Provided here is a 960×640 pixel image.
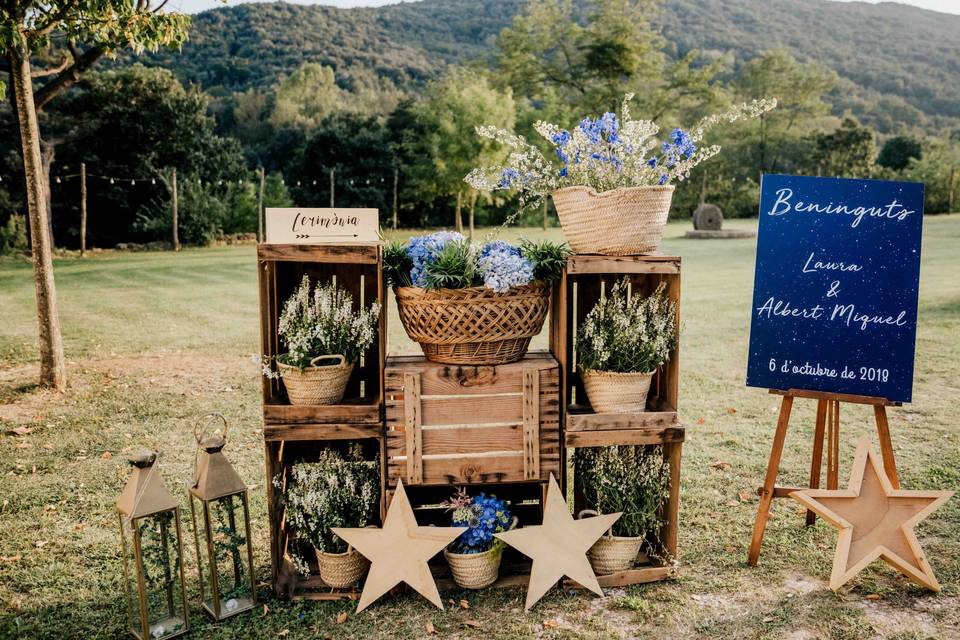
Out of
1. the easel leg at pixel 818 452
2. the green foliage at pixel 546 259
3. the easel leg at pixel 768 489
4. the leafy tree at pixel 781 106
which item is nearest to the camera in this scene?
the green foliage at pixel 546 259

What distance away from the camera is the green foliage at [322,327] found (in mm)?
2959

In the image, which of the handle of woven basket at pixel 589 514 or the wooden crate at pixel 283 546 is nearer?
the wooden crate at pixel 283 546

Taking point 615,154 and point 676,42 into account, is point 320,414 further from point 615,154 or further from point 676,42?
point 676,42

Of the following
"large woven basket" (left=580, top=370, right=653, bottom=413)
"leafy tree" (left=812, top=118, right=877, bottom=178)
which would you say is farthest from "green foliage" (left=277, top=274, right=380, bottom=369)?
"leafy tree" (left=812, top=118, right=877, bottom=178)

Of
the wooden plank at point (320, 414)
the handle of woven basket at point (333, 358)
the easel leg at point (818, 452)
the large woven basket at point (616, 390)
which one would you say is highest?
the handle of woven basket at point (333, 358)

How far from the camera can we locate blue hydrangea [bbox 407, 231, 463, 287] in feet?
9.63

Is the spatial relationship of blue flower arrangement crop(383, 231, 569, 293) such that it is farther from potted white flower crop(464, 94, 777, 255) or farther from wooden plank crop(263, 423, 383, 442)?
wooden plank crop(263, 423, 383, 442)

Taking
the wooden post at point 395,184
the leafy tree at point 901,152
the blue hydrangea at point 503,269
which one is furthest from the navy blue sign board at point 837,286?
the leafy tree at point 901,152

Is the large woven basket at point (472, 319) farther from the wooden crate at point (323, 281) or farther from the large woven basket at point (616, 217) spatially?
the large woven basket at point (616, 217)

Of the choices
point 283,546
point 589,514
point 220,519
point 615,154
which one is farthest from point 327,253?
point 589,514

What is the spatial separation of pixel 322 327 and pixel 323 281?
49cm

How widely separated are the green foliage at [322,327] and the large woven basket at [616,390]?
0.98m

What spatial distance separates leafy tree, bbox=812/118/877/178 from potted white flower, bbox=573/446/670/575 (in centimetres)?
3645

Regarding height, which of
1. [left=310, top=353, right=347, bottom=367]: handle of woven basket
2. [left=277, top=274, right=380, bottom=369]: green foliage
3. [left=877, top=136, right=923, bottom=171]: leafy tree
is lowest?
[left=310, top=353, right=347, bottom=367]: handle of woven basket
